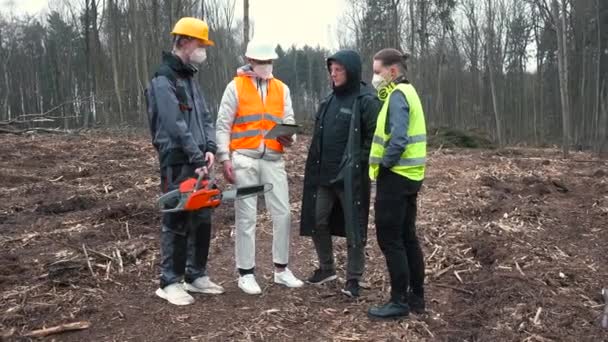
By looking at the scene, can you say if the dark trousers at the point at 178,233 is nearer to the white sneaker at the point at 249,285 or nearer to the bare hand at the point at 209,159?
the bare hand at the point at 209,159

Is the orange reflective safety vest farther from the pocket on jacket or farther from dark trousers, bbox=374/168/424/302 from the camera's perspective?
dark trousers, bbox=374/168/424/302

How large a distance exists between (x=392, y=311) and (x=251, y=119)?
1.90m

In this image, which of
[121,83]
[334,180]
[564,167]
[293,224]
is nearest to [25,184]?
[293,224]

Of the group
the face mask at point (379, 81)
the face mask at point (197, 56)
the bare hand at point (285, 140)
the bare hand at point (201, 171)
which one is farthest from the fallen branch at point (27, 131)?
the face mask at point (379, 81)

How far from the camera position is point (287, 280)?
16.4ft

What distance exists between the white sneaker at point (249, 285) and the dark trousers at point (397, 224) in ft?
3.86

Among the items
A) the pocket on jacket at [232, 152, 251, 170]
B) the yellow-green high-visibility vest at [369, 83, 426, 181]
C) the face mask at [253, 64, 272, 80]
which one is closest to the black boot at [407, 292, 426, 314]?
the yellow-green high-visibility vest at [369, 83, 426, 181]

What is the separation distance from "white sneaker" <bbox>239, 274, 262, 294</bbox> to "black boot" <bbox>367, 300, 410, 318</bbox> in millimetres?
1025

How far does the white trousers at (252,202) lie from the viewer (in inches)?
187

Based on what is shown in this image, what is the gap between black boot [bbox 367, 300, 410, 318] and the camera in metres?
4.23

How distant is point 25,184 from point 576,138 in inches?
1014

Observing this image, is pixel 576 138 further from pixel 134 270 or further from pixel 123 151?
pixel 134 270

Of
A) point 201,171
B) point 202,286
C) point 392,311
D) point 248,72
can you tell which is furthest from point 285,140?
point 392,311

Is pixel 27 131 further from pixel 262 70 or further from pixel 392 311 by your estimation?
pixel 392 311
